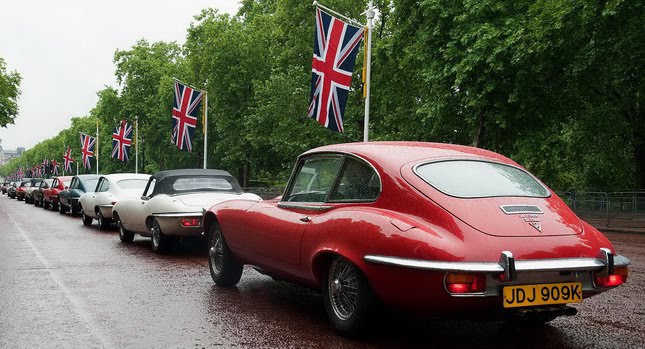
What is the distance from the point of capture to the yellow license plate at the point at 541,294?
14.6 feet

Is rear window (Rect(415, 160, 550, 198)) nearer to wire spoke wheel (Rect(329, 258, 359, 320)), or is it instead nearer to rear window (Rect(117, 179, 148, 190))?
wire spoke wheel (Rect(329, 258, 359, 320))

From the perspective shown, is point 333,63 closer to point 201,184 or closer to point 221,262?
point 201,184

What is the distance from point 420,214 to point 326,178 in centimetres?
135

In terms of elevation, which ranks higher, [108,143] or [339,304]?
[108,143]

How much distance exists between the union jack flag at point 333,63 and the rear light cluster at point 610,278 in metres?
14.2

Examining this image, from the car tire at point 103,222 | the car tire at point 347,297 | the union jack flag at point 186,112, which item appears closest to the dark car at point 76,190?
the car tire at point 103,222

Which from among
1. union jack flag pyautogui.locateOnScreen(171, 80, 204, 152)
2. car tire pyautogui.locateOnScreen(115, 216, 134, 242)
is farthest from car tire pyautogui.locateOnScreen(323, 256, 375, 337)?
union jack flag pyautogui.locateOnScreen(171, 80, 204, 152)

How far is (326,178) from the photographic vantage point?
19.7ft

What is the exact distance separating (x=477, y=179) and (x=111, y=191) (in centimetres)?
1276

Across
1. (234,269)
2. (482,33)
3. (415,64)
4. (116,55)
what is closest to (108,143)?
(116,55)

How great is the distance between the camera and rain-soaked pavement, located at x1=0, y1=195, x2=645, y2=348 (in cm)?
517

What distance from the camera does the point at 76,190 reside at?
2338cm

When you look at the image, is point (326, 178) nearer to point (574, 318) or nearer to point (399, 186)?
point (399, 186)

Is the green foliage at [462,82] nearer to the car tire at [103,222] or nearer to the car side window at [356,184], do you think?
the car tire at [103,222]
